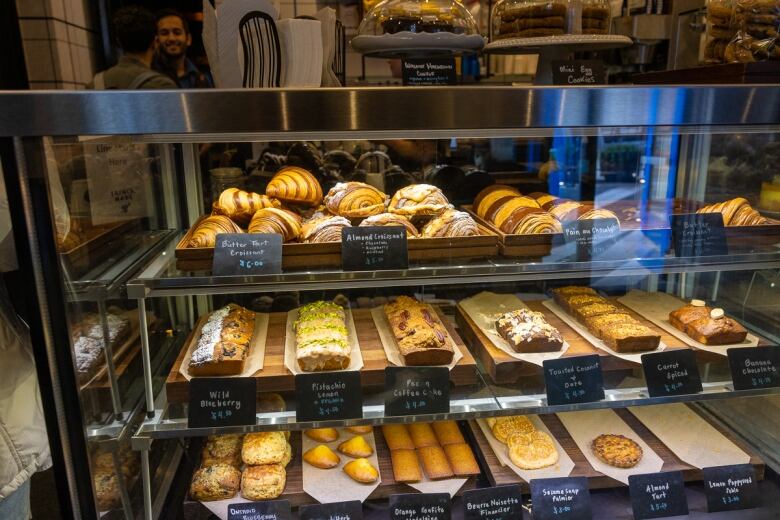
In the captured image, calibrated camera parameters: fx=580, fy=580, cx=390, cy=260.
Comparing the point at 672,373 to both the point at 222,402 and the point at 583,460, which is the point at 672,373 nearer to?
the point at 583,460

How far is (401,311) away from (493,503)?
2.02ft

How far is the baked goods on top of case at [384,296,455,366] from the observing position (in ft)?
5.18

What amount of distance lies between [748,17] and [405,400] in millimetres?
→ 1290

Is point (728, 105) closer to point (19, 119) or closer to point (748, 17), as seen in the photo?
point (748, 17)

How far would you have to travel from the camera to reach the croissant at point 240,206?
162 centimetres

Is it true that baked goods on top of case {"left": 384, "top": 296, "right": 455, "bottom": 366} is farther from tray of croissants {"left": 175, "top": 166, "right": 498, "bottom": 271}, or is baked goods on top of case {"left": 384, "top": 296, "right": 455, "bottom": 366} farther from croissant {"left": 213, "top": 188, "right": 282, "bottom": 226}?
croissant {"left": 213, "top": 188, "right": 282, "bottom": 226}

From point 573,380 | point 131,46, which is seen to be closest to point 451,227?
point 573,380

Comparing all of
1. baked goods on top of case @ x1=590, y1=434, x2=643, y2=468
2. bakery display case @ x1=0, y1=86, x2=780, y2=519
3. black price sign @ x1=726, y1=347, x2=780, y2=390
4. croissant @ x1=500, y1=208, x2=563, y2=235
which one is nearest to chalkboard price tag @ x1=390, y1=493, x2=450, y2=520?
bakery display case @ x1=0, y1=86, x2=780, y2=519

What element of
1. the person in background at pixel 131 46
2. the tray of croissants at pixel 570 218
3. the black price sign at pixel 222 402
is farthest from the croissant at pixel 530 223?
the person in background at pixel 131 46

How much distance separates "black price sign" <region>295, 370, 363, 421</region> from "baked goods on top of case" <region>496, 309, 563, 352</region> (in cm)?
49

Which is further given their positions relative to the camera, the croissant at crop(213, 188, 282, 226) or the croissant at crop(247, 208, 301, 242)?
the croissant at crop(213, 188, 282, 226)

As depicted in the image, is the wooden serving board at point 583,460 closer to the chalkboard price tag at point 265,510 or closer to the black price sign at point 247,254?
the chalkboard price tag at point 265,510

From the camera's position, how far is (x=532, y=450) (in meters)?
1.74

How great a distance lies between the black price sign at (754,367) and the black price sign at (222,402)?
4.24 ft
